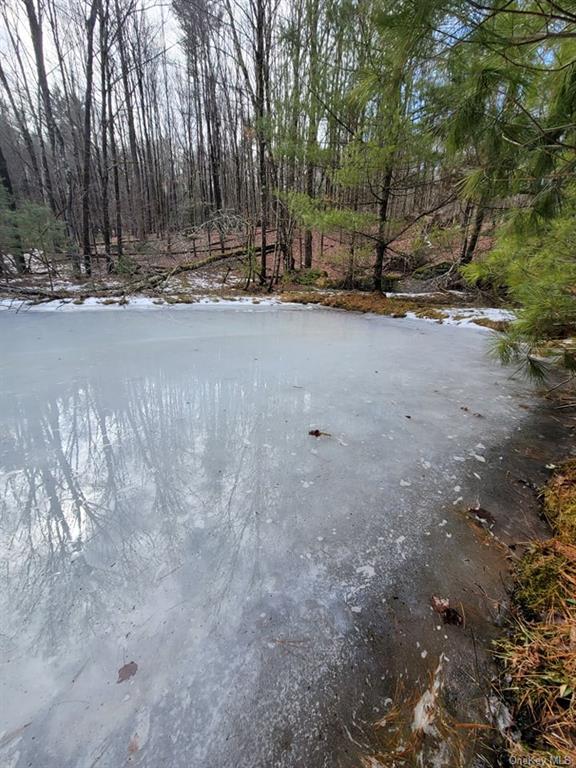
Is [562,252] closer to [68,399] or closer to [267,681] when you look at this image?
[267,681]

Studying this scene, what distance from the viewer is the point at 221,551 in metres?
1.25

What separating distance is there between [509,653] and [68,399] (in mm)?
2691

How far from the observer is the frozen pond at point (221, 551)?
2.64 ft

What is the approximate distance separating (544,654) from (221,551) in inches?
39.8

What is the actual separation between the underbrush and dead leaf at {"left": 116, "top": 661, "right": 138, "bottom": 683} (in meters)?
0.92

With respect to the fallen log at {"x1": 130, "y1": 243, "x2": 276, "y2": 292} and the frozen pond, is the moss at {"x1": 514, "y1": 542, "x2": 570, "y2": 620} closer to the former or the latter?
the frozen pond

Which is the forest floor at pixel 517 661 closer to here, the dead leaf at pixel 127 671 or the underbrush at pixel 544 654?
the underbrush at pixel 544 654

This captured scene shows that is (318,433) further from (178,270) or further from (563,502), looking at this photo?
(178,270)

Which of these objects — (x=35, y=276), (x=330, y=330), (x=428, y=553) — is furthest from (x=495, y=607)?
(x=35, y=276)

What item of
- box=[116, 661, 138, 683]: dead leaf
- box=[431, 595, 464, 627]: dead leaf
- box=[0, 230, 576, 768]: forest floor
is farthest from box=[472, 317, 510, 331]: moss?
box=[116, 661, 138, 683]: dead leaf

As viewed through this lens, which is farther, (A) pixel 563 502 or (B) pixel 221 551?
(A) pixel 563 502

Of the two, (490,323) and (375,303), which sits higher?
(375,303)

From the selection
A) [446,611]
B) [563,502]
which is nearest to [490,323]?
[563,502]

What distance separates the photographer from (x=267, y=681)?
0.88 meters
